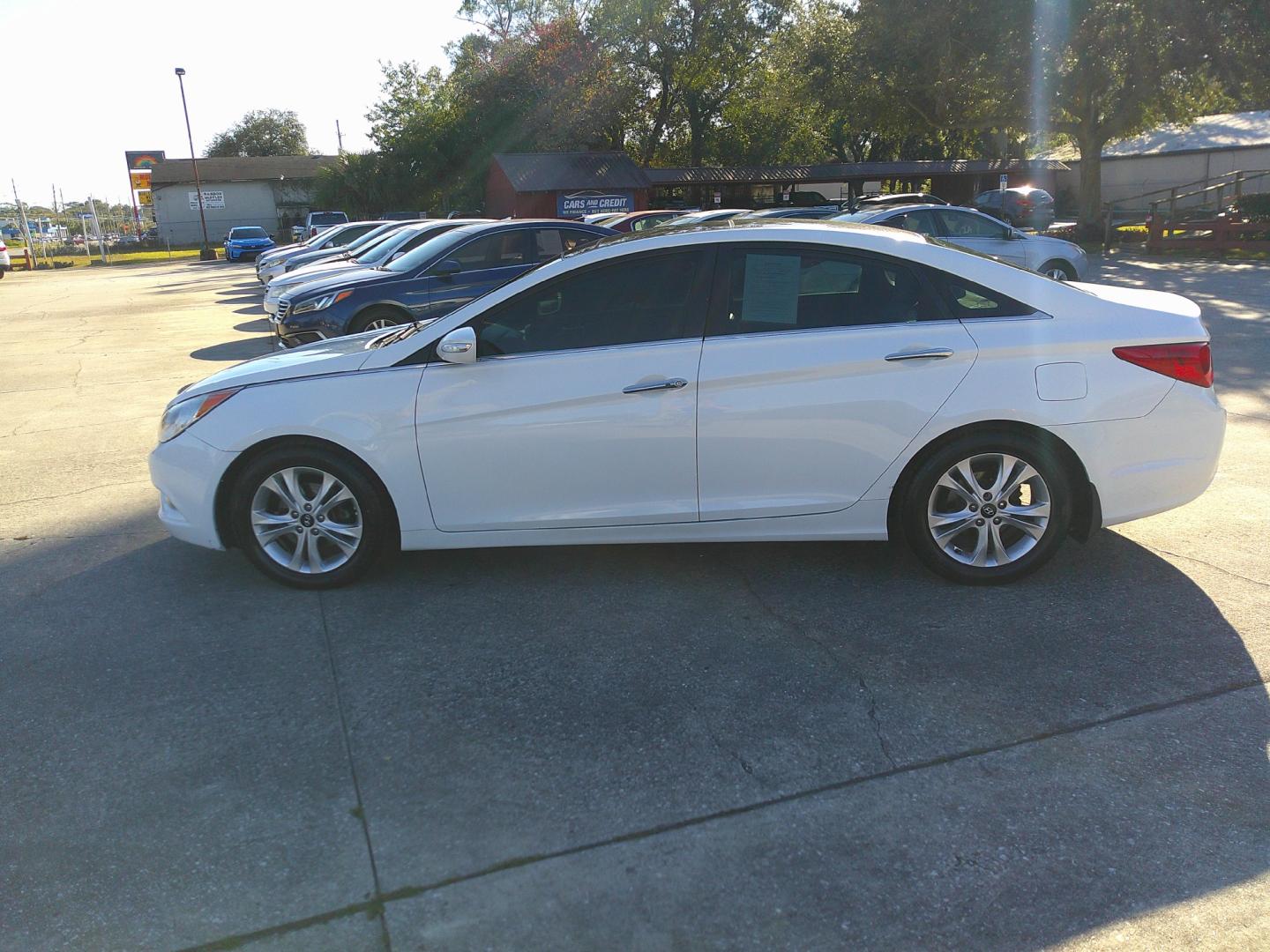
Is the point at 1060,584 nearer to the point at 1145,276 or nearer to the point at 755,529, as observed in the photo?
the point at 755,529

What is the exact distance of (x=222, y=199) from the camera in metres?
63.5

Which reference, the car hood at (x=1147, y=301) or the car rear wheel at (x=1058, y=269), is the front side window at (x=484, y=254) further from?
the car rear wheel at (x=1058, y=269)

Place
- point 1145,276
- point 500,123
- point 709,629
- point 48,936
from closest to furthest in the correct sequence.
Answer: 1. point 48,936
2. point 709,629
3. point 1145,276
4. point 500,123

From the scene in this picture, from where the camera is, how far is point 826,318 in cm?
454

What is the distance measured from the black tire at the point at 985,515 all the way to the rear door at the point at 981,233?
11.0 m

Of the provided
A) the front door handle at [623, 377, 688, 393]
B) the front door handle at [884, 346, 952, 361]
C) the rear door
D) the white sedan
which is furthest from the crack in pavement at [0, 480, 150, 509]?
the rear door

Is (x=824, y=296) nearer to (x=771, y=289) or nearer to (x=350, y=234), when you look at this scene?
(x=771, y=289)

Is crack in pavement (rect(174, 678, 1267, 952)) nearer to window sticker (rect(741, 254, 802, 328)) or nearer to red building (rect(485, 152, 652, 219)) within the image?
window sticker (rect(741, 254, 802, 328))

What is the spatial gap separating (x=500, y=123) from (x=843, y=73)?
1734 centimetres

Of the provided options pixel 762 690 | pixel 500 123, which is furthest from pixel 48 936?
pixel 500 123

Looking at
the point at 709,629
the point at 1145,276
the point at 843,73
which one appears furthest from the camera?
the point at 843,73

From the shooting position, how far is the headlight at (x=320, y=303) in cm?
1059

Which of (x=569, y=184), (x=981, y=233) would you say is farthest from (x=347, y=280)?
(x=569, y=184)

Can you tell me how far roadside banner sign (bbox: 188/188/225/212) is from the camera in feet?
208
